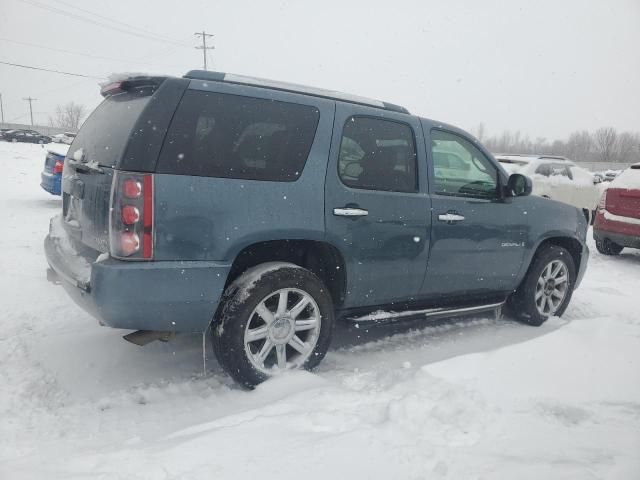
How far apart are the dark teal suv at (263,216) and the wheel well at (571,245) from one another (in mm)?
966

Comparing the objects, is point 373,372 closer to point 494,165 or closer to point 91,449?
point 91,449

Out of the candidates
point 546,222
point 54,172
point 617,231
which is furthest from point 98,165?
point 617,231

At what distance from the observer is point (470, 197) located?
12.7 ft

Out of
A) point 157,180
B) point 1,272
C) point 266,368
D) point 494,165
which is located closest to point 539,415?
point 266,368

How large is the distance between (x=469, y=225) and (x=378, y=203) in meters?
0.96

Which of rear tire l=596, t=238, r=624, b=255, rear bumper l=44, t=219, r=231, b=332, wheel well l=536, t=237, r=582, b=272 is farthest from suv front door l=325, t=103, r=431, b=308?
rear tire l=596, t=238, r=624, b=255

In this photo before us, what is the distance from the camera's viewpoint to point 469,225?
3.79 metres

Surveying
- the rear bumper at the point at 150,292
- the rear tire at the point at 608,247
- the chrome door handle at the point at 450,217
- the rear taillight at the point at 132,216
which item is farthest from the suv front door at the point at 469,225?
the rear tire at the point at 608,247

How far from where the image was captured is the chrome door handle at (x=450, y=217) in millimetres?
3602

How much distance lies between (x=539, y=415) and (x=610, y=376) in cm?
90

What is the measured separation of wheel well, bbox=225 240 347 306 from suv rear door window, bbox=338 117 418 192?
0.50 metres

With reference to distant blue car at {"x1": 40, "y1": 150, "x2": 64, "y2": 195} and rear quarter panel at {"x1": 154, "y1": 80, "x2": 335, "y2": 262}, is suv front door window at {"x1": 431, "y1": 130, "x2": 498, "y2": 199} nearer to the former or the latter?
rear quarter panel at {"x1": 154, "y1": 80, "x2": 335, "y2": 262}

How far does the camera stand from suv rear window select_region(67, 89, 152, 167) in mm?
2676

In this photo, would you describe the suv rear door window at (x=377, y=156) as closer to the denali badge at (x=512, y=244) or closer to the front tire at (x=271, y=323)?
the front tire at (x=271, y=323)
